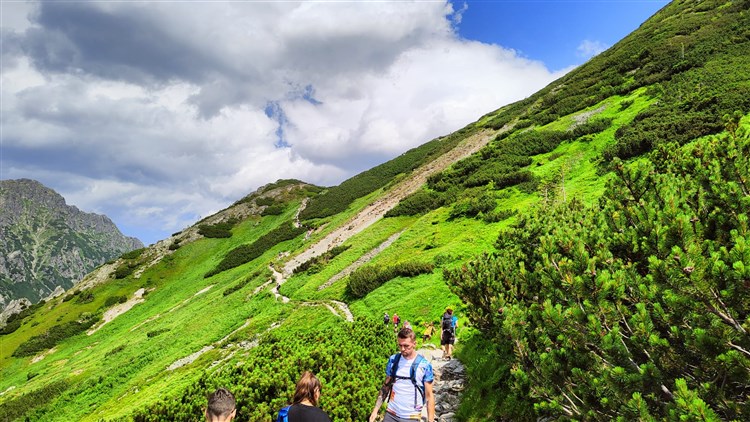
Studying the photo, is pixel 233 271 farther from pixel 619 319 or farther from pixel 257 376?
pixel 619 319

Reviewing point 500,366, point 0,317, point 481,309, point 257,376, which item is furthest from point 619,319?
point 0,317

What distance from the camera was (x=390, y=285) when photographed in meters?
30.0

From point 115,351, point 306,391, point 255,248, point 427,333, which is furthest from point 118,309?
point 306,391

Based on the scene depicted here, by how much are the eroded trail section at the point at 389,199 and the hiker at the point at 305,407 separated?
151 ft

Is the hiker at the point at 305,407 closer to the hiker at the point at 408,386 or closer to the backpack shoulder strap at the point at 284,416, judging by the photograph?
the backpack shoulder strap at the point at 284,416

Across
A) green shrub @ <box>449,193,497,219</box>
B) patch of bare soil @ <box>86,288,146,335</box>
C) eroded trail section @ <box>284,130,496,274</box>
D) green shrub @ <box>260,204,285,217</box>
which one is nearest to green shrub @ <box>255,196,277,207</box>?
green shrub @ <box>260,204,285,217</box>

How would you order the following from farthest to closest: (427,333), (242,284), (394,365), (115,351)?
1. (242,284)
2. (115,351)
3. (427,333)
4. (394,365)

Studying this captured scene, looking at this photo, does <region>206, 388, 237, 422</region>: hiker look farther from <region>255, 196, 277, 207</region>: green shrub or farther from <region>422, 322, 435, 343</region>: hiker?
<region>255, 196, 277, 207</region>: green shrub

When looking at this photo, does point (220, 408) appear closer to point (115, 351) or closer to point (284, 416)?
point (284, 416)

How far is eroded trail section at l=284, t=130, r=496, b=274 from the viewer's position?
54.6m

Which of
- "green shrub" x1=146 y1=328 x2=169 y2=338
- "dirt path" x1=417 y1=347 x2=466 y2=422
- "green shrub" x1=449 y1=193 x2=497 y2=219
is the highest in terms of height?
"green shrub" x1=146 y1=328 x2=169 y2=338

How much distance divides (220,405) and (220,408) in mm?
39

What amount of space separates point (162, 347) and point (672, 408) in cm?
4004

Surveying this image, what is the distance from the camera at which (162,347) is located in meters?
35.7
